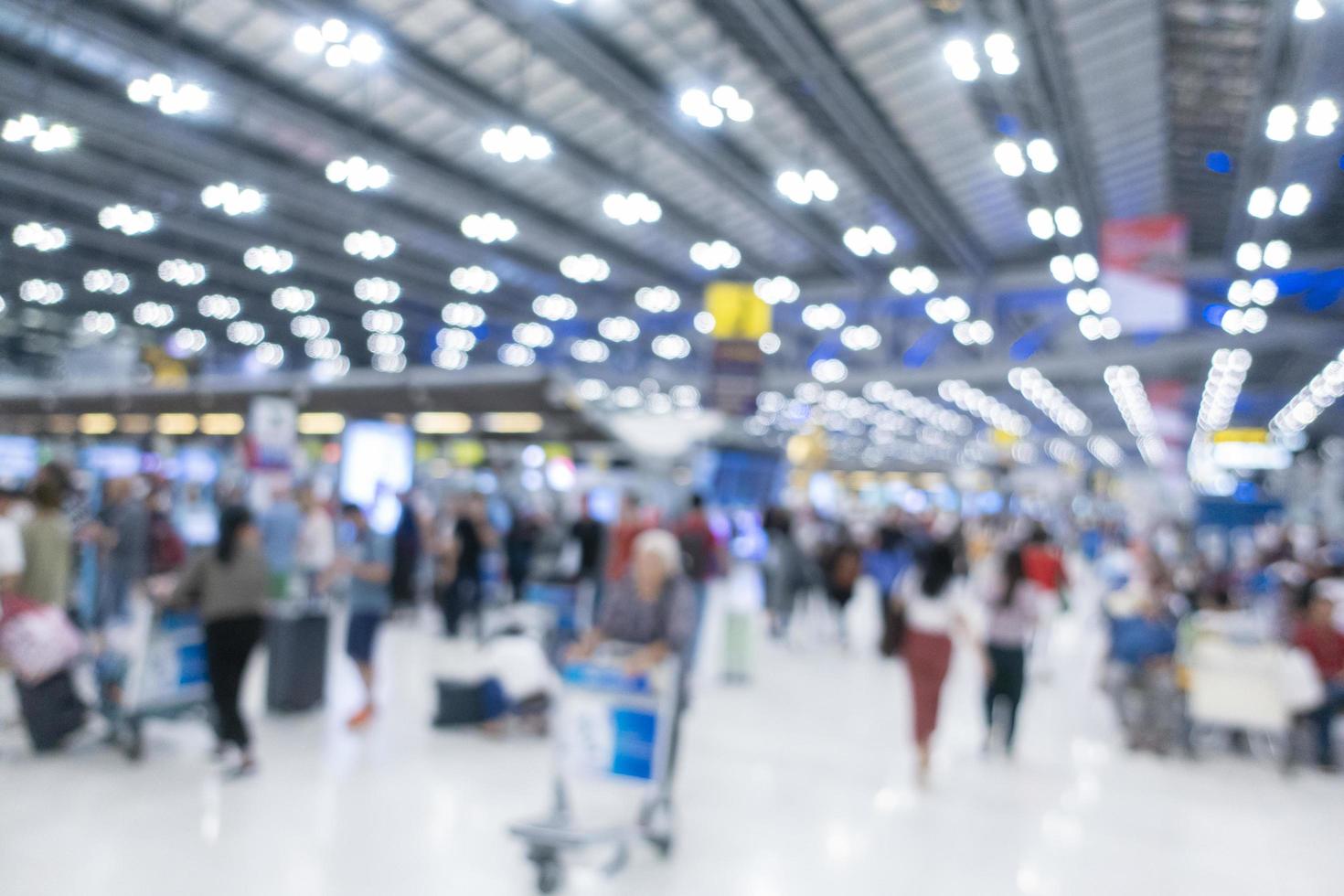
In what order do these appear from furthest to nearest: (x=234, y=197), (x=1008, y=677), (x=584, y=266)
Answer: (x=584, y=266) → (x=234, y=197) → (x=1008, y=677)

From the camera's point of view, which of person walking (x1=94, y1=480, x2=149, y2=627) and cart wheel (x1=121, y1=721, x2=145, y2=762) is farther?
person walking (x1=94, y1=480, x2=149, y2=627)

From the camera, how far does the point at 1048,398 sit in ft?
113

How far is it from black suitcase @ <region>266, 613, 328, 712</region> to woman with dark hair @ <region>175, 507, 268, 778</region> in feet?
4.86

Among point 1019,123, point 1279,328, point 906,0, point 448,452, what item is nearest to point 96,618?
point 448,452

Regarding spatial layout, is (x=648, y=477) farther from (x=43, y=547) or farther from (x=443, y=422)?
(x=43, y=547)

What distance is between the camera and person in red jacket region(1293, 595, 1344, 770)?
7547 millimetres

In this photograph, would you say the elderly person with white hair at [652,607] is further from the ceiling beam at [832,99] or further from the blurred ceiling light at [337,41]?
the ceiling beam at [832,99]

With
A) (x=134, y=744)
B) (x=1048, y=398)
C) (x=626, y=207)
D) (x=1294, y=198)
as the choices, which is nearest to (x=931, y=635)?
(x=134, y=744)

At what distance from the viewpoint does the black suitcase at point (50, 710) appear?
5910 millimetres

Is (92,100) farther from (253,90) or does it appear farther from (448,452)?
(448,452)

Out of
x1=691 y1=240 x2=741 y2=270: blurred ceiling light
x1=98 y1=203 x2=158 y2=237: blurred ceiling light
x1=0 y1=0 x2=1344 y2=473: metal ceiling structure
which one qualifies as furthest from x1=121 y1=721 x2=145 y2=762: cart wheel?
x1=691 y1=240 x2=741 y2=270: blurred ceiling light

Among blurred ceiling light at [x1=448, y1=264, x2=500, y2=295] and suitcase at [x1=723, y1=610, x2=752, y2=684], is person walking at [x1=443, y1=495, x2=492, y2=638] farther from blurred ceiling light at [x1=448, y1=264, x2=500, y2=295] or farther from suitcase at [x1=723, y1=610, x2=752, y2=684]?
blurred ceiling light at [x1=448, y1=264, x2=500, y2=295]

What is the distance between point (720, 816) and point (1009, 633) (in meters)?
2.54

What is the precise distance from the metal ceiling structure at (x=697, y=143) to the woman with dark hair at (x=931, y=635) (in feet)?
20.0
